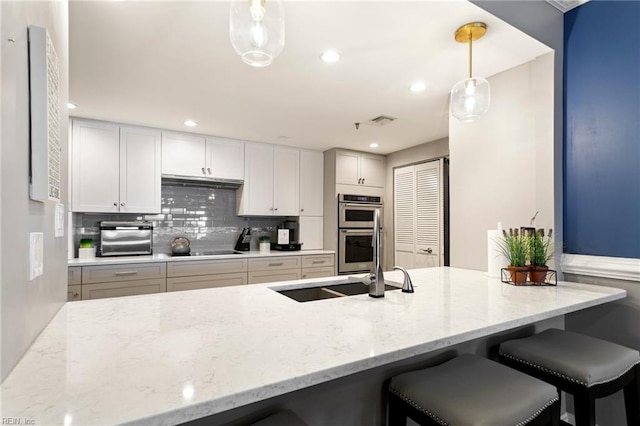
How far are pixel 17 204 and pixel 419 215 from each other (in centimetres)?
392

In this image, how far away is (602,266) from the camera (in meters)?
1.80

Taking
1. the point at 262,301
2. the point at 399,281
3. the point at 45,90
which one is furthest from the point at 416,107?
the point at 45,90

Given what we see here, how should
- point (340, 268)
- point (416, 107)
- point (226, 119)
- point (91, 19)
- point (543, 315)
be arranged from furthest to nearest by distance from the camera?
point (340, 268), point (226, 119), point (416, 107), point (91, 19), point (543, 315)

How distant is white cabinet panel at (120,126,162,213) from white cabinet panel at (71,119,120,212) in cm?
6

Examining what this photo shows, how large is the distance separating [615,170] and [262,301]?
6.34 ft

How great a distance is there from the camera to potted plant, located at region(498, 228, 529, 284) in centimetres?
178

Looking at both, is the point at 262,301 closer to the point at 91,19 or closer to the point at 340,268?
the point at 91,19

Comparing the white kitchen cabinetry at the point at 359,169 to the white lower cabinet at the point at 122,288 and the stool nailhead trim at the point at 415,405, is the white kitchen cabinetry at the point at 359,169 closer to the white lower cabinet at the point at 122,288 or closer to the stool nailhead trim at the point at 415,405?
the white lower cabinet at the point at 122,288

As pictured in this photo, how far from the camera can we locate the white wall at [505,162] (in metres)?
1.95

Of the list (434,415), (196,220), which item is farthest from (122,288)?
(434,415)

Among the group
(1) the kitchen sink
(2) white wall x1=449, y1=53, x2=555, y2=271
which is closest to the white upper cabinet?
(2) white wall x1=449, y1=53, x2=555, y2=271

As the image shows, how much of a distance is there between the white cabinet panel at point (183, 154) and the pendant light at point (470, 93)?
2.94 meters

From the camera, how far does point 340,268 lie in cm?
445

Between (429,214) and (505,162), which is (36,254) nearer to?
(505,162)
